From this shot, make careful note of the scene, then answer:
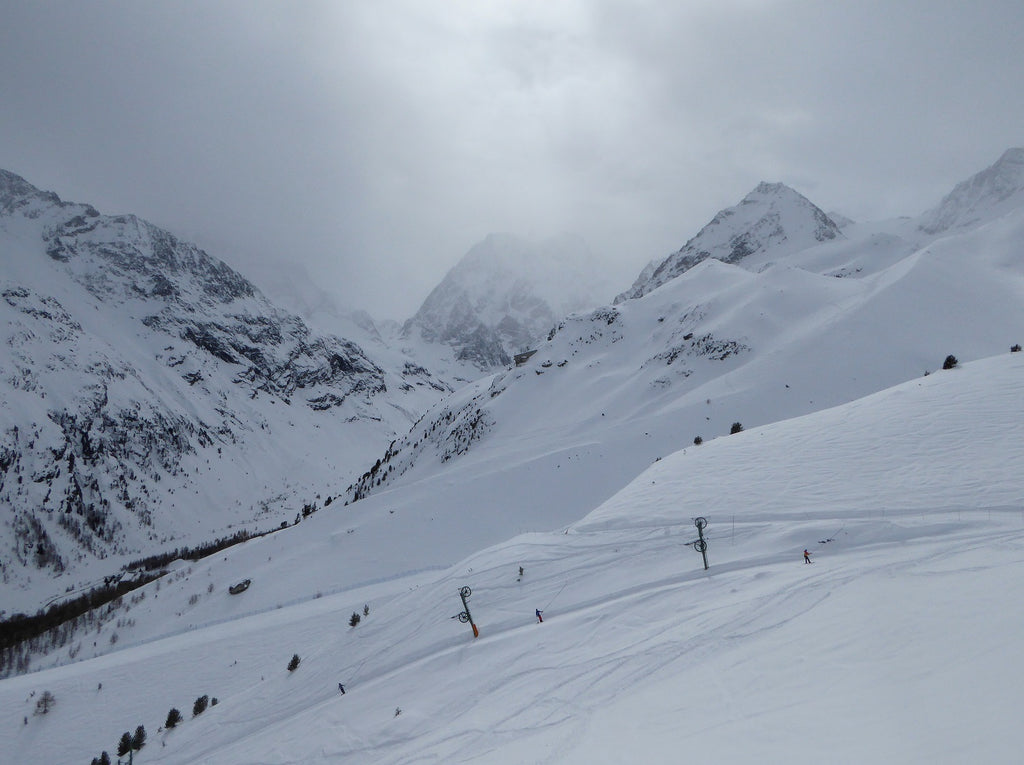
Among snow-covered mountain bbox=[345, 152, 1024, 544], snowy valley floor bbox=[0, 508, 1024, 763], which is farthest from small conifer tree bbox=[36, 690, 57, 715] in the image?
snow-covered mountain bbox=[345, 152, 1024, 544]

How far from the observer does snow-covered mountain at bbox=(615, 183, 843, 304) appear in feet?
466

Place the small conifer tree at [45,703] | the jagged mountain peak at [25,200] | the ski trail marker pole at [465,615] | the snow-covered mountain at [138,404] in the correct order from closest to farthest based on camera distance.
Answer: the ski trail marker pole at [465,615] → the small conifer tree at [45,703] → the snow-covered mountain at [138,404] → the jagged mountain peak at [25,200]

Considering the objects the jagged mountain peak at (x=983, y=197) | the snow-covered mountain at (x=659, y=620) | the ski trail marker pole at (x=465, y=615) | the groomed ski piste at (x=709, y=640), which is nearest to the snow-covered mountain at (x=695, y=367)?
the snow-covered mountain at (x=659, y=620)

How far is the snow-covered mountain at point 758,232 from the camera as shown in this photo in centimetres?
14200

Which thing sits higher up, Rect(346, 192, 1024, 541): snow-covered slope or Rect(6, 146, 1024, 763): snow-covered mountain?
Rect(346, 192, 1024, 541): snow-covered slope

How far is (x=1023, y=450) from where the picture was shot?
14.1 metres

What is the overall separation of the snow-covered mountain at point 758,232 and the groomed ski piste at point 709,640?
136299mm

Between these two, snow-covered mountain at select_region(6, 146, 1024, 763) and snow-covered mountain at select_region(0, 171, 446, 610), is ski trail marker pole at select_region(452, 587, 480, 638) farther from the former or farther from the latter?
snow-covered mountain at select_region(0, 171, 446, 610)

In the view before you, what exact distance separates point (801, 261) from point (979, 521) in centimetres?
12712

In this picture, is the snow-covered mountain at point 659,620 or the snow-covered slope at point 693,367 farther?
the snow-covered slope at point 693,367

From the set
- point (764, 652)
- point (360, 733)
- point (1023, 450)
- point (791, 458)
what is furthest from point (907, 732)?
point (791, 458)

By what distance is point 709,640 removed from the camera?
9.79 meters

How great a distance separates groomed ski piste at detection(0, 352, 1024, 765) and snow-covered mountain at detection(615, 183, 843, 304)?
136m

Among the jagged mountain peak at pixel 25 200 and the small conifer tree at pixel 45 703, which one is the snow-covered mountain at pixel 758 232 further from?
the jagged mountain peak at pixel 25 200
